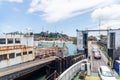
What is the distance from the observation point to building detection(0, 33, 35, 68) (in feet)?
116

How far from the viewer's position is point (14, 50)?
3897 cm

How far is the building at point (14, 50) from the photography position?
35.4 metres

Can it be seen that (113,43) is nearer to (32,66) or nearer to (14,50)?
(32,66)

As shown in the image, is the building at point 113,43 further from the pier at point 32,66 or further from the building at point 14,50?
the building at point 14,50

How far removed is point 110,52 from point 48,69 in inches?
586

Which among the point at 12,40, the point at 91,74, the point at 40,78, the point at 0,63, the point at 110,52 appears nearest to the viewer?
the point at 91,74

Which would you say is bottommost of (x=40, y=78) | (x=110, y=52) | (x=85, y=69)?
(x=40, y=78)

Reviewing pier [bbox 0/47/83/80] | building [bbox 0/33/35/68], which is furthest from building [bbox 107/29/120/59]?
building [bbox 0/33/35/68]

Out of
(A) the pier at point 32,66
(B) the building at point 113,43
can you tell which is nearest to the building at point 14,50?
(A) the pier at point 32,66

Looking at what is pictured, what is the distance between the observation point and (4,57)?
115ft

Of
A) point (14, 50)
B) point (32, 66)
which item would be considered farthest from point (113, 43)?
point (14, 50)

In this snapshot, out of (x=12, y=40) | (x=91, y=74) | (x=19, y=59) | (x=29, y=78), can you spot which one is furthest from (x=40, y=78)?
(x=12, y=40)

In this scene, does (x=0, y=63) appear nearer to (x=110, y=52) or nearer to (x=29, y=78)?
(x=29, y=78)

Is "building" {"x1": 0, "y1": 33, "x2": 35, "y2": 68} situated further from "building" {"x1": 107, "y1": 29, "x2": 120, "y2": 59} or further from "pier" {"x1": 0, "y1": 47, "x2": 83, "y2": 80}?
"building" {"x1": 107, "y1": 29, "x2": 120, "y2": 59}
